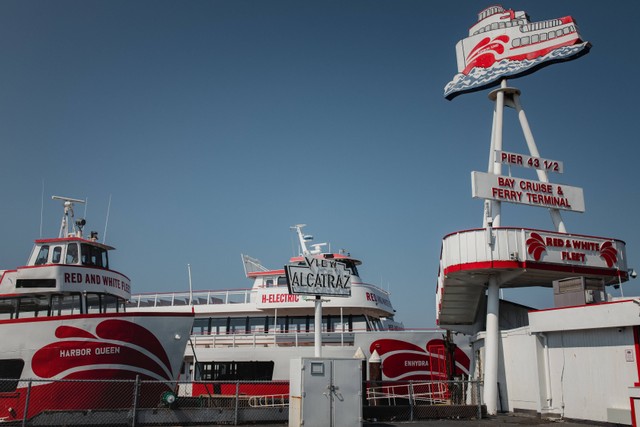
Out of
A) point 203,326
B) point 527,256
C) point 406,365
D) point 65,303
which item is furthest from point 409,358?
point 65,303

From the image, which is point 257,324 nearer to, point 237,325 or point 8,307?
point 237,325

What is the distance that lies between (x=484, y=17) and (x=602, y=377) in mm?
15488

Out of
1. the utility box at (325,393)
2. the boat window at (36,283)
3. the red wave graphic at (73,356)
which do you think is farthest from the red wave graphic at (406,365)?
the boat window at (36,283)

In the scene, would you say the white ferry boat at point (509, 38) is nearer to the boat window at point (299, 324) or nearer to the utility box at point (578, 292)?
the utility box at point (578, 292)

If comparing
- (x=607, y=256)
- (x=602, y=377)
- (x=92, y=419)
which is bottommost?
(x=92, y=419)

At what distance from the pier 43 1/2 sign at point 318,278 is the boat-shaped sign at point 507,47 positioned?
34.9 ft

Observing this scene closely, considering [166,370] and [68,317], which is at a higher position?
[68,317]

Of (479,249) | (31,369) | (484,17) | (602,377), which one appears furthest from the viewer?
(484,17)

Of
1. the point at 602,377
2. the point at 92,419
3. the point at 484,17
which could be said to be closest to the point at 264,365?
the point at 92,419

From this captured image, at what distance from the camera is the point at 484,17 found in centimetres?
2411

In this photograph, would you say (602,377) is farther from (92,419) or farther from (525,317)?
(92,419)

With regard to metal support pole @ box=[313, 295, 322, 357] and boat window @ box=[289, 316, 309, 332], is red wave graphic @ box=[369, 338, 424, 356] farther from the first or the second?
metal support pole @ box=[313, 295, 322, 357]

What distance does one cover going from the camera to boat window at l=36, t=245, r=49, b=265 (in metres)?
20.7

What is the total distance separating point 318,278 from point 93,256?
9.70m
